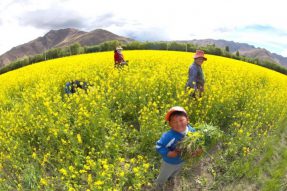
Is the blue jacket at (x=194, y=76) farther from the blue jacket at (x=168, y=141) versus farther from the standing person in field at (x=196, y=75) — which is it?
the blue jacket at (x=168, y=141)

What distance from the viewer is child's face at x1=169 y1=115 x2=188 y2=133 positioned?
489 centimetres

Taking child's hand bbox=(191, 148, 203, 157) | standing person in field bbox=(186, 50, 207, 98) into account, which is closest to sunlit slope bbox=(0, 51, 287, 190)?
standing person in field bbox=(186, 50, 207, 98)

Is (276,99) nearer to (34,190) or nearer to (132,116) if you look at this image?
(132,116)

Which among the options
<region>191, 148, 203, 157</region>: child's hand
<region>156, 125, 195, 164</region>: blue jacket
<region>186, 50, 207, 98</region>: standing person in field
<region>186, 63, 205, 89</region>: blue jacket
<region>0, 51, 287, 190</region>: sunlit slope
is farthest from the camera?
<region>186, 63, 205, 89</region>: blue jacket

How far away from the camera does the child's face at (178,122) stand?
4.89m

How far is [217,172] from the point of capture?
6.25m

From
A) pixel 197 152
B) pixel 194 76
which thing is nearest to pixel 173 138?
pixel 197 152

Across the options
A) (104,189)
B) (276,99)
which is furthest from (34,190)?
(276,99)

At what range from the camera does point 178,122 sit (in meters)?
4.90

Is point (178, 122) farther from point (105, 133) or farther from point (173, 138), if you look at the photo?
point (105, 133)

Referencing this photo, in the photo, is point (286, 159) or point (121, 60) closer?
point (286, 159)

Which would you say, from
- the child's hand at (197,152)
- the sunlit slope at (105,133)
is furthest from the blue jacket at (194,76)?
the child's hand at (197,152)

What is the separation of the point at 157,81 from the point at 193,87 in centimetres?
152

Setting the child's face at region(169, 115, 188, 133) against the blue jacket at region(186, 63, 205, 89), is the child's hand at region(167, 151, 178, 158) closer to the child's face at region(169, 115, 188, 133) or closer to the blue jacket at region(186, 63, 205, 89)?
the child's face at region(169, 115, 188, 133)
